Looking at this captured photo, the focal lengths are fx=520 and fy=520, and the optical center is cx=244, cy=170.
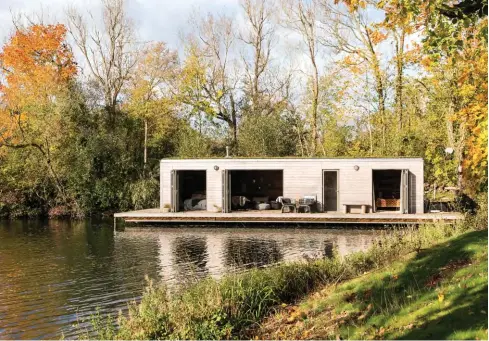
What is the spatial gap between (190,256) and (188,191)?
11.0 metres

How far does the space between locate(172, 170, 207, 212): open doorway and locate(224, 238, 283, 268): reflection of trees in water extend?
5.69 metres

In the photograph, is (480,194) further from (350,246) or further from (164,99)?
(164,99)

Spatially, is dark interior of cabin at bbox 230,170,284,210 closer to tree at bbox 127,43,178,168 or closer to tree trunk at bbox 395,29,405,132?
tree trunk at bbox 395,29,405,132

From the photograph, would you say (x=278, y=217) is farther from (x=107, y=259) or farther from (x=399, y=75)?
(x=399, y=75)

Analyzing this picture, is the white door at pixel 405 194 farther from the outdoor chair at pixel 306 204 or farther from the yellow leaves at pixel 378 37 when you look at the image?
the yellow leaves at pixel 378 37

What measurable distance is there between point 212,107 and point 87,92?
7332 millimetres

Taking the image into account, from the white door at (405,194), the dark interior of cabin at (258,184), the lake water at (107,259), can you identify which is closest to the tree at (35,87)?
the lake water at (107,259)

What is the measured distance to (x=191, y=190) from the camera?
80.7ft

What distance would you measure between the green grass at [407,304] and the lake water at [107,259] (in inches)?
129

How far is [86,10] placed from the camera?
32.5 m

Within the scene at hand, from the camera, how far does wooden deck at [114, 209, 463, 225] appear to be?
18.6 metres

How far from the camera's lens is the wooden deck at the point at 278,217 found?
733 inches

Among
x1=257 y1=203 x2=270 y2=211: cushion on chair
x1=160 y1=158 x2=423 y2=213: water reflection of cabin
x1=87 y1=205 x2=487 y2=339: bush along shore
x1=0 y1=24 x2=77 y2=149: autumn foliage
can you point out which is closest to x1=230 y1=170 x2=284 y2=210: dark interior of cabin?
x1=160 y1=158 x2=423 y2=213: water reflection of cabin

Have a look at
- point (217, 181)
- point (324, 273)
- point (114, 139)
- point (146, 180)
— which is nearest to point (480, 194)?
point (217, 181)
